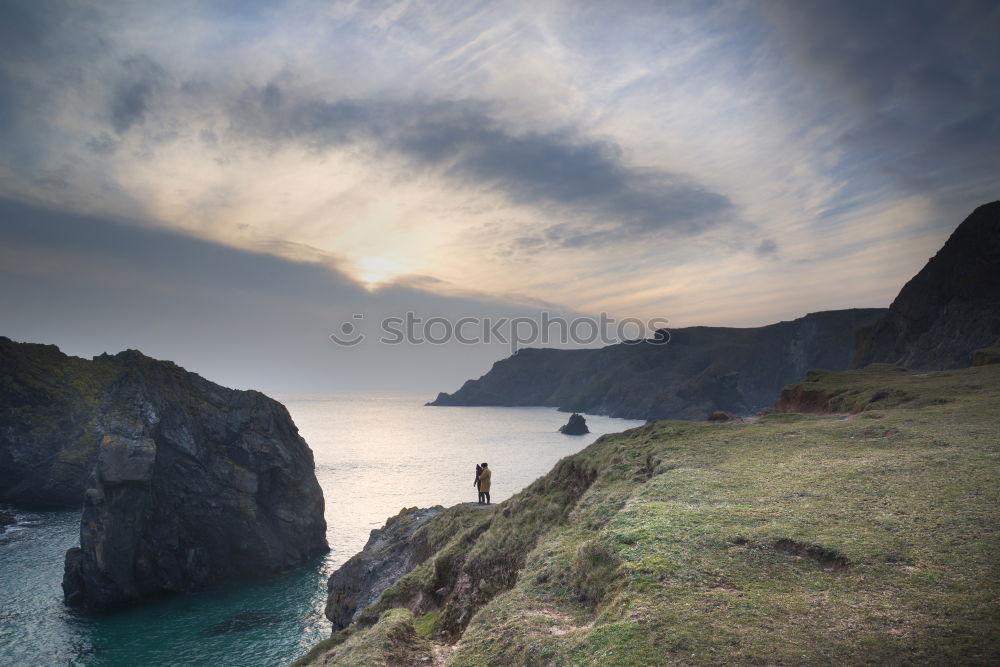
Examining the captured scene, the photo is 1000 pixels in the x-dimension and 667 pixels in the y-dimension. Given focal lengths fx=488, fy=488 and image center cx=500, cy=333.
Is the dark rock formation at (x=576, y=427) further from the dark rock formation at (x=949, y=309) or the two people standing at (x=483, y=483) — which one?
the two people standing at (x=483, y=483)

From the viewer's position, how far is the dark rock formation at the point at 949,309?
8103cm

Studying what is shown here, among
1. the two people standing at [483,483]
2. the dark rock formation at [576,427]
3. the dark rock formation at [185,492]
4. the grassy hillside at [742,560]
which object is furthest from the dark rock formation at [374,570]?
the dark rock formation at [576,427]

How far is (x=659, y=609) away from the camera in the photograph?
10273mm

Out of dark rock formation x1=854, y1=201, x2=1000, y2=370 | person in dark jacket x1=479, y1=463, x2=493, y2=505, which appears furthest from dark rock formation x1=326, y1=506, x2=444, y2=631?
dark rock formation x1=854, y1=201, x2=1000, y2=370

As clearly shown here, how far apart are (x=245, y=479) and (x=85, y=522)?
633 inches

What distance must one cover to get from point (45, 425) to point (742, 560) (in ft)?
394

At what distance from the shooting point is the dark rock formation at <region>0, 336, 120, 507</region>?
273 ft

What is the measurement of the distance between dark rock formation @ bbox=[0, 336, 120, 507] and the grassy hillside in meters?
89.3

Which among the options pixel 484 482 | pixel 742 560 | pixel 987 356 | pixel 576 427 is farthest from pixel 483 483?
pixel 576 427

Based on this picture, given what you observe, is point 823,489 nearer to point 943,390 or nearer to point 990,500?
point 990,500

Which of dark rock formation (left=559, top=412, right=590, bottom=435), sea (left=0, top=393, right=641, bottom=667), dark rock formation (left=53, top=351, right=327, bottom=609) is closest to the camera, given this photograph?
sea (left=0, top=393, right=641, bottom=667)

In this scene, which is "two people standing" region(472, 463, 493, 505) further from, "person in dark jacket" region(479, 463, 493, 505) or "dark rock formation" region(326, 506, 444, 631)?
"dark rock formation" region(326, 506, 444, 631)

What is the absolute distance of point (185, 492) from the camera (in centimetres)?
5934

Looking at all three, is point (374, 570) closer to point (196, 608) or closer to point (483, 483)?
point (483, 483)
